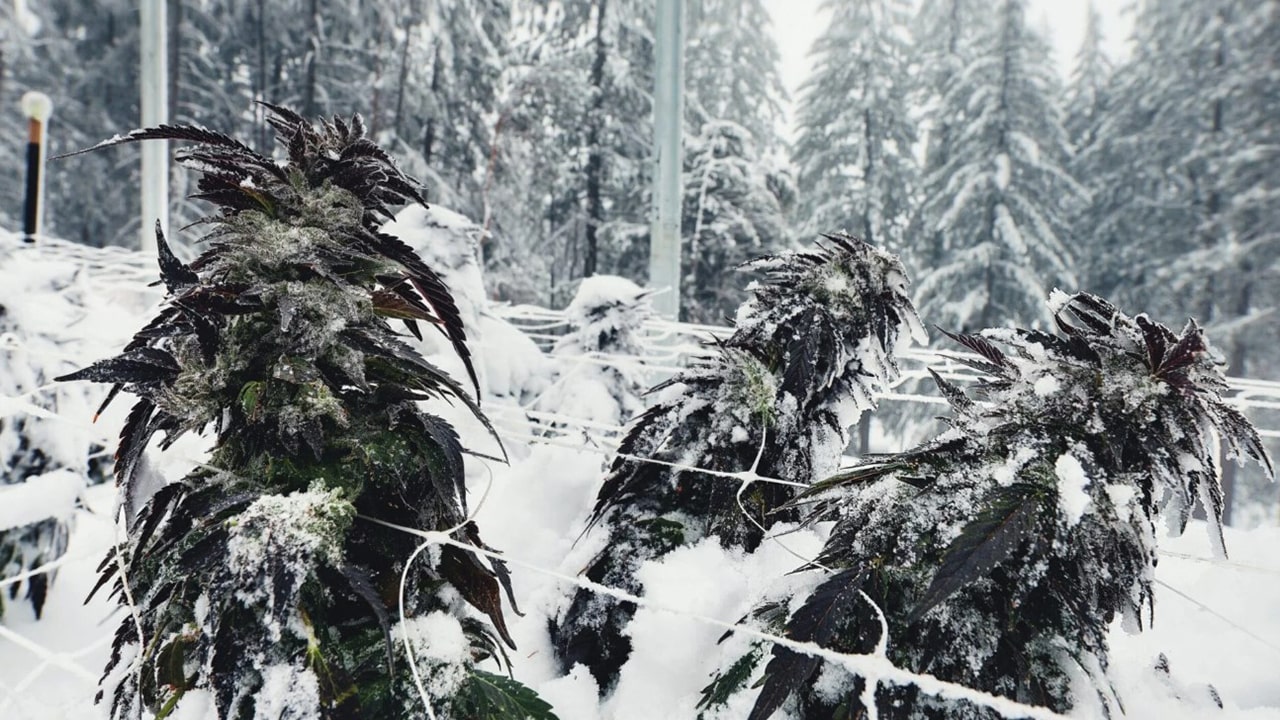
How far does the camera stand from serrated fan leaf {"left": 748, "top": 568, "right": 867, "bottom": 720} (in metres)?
0.74

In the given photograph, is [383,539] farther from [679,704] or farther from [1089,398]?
[1089,398]

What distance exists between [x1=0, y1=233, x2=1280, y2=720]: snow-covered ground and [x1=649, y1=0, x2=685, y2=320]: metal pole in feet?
9.35

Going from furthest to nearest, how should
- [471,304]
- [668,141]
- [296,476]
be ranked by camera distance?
[668,141] → [471,304] → [296,476]

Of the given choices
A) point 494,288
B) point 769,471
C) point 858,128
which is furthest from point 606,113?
point 769,471

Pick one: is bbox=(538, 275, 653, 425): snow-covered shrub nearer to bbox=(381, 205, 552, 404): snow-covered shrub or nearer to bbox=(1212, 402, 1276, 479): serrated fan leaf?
bbox=(381, 205, 552, 404): snow-covered shrub

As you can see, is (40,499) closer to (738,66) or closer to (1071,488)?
(1071,488)

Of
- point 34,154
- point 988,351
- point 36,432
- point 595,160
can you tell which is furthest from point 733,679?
point 595,160

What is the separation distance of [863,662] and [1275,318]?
1790cm

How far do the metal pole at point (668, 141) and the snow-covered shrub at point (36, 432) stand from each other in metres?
3.09

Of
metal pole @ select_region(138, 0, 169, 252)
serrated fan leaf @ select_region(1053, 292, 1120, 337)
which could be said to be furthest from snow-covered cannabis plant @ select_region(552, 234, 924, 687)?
metal pole @ select_region(138, 0, 169, 252)

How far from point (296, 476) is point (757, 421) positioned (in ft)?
2.54

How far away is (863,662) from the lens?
73 centimetres

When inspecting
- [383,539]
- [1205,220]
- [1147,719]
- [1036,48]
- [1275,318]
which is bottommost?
[1147,719]

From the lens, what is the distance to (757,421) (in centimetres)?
123
